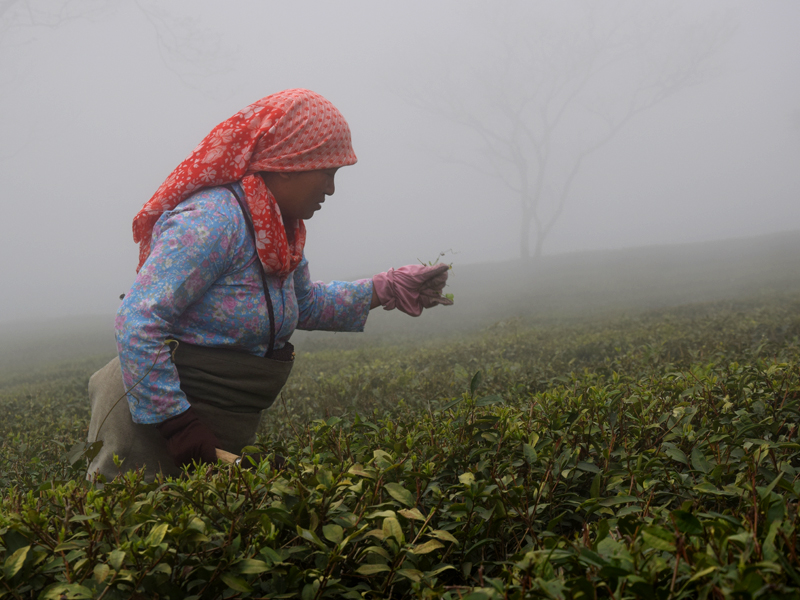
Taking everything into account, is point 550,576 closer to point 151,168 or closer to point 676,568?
point 676,568

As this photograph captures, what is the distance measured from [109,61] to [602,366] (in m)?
134

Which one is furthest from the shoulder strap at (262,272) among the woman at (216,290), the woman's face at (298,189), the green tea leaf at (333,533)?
the green tea leaf at (333,533)

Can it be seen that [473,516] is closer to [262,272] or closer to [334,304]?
[262,272]

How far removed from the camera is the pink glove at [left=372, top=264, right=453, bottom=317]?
10.1 ft

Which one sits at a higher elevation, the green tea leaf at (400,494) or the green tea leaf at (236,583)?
the green tea leaf at (400,494)

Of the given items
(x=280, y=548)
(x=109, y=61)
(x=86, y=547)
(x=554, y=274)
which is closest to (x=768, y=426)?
(x=280, y=548)

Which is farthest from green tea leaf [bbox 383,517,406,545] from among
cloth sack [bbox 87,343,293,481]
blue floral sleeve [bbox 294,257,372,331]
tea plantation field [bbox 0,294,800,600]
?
blue floral sleeve [bbox 294,257,372,331]

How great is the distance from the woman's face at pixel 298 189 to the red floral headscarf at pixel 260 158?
0.06 metres

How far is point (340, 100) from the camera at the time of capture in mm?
156625

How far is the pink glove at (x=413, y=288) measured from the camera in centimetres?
307

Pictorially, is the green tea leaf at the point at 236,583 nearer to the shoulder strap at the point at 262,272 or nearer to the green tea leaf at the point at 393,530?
the green tea leaf at the point at 393,530

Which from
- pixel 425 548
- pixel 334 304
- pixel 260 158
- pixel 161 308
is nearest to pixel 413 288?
pixel 334 304

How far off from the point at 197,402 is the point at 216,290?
0.47 m

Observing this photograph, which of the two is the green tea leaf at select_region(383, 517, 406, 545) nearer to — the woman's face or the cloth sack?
the cloth sack
